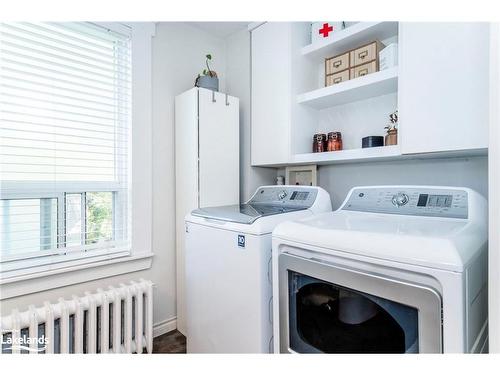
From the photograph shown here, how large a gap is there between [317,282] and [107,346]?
1.28 metres

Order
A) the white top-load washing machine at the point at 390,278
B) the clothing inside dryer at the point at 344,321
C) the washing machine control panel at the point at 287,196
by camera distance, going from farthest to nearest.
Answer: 1. the washing machine control panel at the point at 287,196
2. the clothing inside dryer at the point at 344,321
3. the white top-load washing machine at the point at 390,278

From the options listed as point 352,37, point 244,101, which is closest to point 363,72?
point 352,37

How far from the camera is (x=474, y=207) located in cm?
108

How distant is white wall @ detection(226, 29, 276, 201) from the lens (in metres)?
2.15

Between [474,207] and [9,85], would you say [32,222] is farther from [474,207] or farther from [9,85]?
[474,207]

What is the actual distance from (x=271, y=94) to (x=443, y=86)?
1.02 meters

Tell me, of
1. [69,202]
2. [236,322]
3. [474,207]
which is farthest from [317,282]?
[69,202]

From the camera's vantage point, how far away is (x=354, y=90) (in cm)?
160

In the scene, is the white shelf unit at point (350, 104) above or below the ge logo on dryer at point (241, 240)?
above

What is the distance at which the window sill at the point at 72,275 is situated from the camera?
143cm

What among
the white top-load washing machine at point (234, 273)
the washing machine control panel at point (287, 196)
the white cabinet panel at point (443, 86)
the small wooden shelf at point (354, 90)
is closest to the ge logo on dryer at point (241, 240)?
the white top-load washing machine at point (234, 273)

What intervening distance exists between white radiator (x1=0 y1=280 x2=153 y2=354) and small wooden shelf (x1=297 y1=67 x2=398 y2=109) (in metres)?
1.56

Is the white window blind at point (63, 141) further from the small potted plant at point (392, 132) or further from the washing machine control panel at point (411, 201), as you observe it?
the small potted plant at point (392, 132)

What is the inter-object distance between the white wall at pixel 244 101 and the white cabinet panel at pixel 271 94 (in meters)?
0.11
